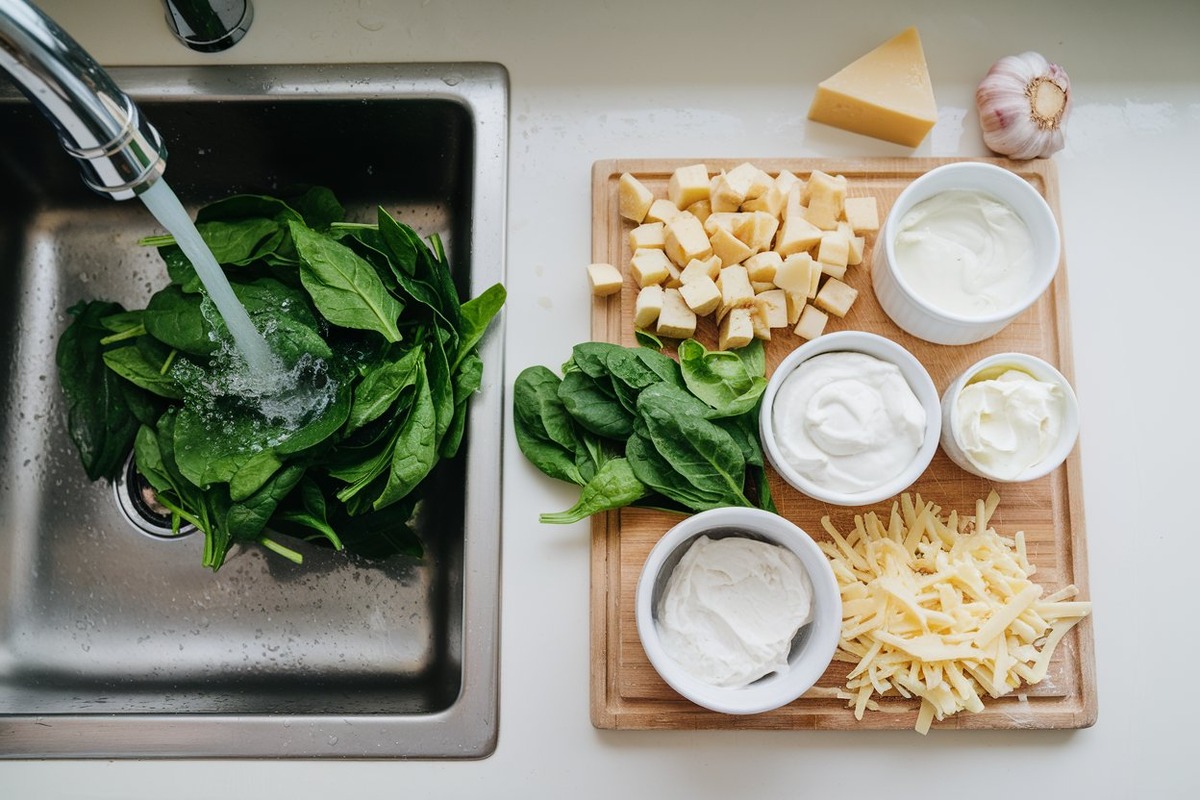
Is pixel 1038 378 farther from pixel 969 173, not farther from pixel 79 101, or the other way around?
pixel 79 101

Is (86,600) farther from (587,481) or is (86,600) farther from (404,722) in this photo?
(587,481)

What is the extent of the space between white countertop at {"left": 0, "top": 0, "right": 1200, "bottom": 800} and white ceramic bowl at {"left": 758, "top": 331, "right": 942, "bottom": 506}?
21cm

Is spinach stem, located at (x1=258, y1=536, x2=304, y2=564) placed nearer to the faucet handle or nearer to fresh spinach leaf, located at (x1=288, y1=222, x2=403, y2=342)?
fresh spinach leaf, located at (x1=288, y1=222, x2=403, y2=342)

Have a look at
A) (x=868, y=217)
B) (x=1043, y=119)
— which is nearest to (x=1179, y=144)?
(x=1043, y=119)

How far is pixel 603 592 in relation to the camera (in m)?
0.85

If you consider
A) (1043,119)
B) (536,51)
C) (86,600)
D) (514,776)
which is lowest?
(514,776)

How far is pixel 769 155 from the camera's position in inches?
36.9

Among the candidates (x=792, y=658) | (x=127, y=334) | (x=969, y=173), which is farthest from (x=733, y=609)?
(x=127, y=334)

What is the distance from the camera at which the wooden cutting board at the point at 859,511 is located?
831mm

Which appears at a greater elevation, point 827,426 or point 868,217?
point 868,217

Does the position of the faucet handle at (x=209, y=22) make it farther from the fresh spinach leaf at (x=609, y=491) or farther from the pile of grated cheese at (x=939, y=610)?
the pile of grated cheese at (x=939, y=610)

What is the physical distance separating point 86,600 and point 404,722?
0.44 m

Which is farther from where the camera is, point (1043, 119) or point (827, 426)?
point (1043, 119)

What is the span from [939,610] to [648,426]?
0.32 meters
